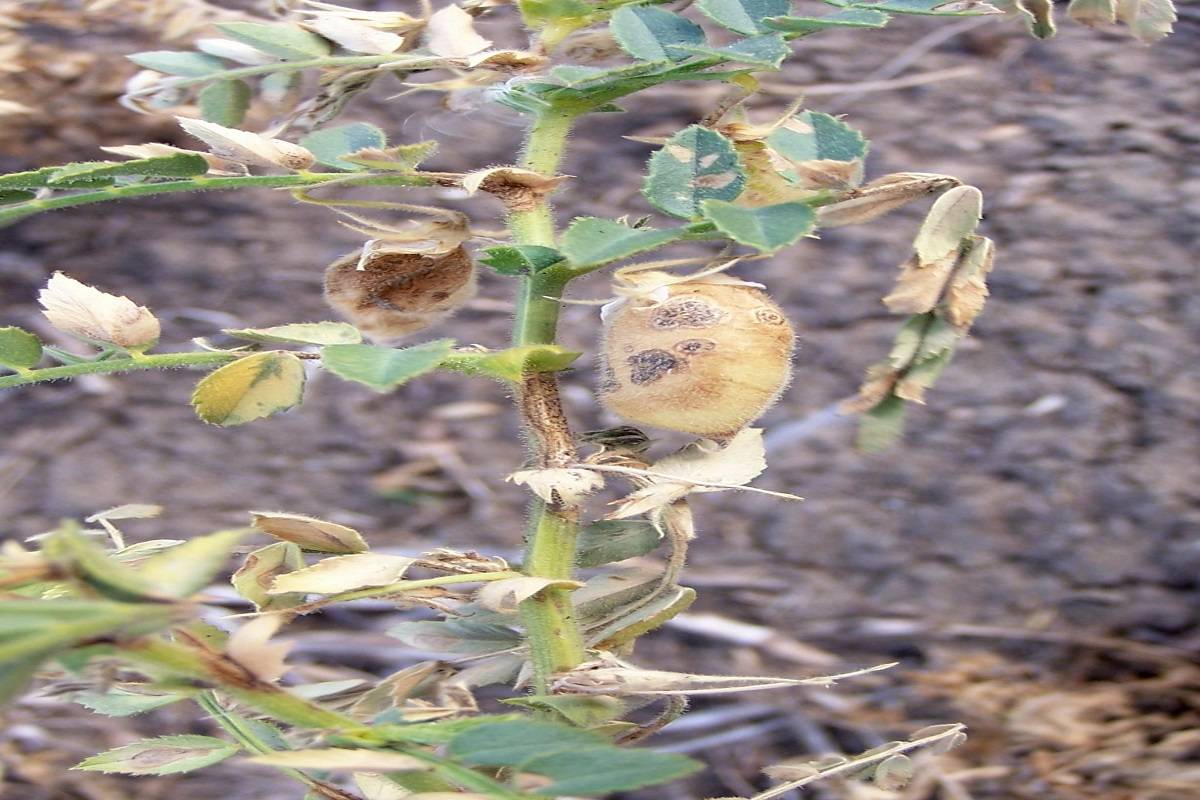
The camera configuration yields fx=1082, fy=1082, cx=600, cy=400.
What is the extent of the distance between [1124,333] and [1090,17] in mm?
709

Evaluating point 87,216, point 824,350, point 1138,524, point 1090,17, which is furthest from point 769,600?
point 87,216

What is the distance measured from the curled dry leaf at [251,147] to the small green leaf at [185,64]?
142mm

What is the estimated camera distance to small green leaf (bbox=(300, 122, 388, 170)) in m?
0.51

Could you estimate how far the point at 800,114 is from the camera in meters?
0.49

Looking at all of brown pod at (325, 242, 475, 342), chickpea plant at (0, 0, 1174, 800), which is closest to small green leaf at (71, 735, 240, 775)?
chickpea plant at (0, 0, 1174, 800)

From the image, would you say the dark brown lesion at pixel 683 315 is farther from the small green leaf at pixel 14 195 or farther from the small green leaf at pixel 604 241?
the small green leaf at pixel 14 195

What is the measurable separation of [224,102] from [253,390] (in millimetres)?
228

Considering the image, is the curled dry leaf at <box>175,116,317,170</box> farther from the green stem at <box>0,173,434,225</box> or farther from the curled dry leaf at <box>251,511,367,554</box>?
the curled dry leaf at <box>251,511,367,554</box>

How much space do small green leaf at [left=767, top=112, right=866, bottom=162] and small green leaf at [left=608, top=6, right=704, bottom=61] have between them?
57 mm

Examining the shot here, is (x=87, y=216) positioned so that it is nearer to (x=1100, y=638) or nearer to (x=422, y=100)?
(x=422, y=100)

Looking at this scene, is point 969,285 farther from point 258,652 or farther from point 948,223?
point 258,652

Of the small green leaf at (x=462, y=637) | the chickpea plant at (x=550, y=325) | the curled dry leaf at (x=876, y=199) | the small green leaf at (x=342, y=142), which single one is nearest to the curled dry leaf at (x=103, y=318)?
the chickpea plant at (x=550, y=325)

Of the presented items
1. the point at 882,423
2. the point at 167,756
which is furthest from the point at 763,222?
the point at 167,756

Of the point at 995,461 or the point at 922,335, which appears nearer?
the point at 922,335
